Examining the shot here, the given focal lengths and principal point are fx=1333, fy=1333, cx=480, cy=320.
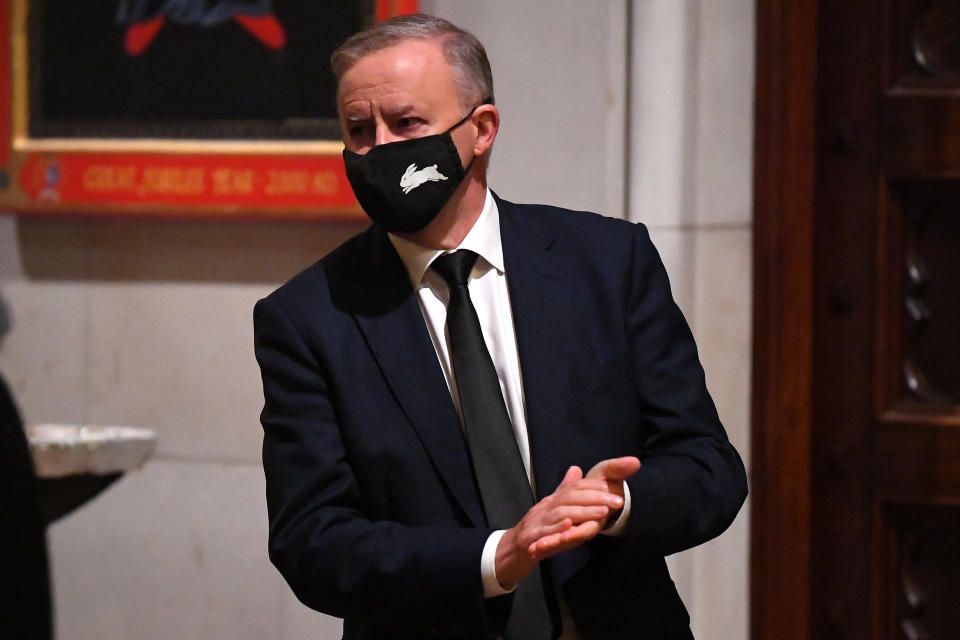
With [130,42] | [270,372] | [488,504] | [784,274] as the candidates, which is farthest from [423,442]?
[130,42]

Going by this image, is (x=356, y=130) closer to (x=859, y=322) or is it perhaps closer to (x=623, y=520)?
(x=623, y=520)

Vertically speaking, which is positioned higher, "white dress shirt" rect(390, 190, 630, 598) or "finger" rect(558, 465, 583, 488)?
"white dress shirt" rect(390, 190, 630, 598)

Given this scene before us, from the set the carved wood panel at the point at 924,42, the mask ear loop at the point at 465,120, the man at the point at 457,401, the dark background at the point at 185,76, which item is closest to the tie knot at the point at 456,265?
the man at the point at 457,401

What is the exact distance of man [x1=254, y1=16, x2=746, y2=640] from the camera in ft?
6.04

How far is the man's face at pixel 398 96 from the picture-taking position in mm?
1892

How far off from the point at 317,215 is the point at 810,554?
1.40 m

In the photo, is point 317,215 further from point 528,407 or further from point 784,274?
point 528,407

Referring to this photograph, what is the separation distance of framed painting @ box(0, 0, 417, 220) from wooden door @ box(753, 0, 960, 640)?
38.4 inches

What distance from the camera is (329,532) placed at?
1.84m

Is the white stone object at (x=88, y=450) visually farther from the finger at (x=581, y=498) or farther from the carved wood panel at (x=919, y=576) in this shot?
the carved wood panel at (x=919, y=576)

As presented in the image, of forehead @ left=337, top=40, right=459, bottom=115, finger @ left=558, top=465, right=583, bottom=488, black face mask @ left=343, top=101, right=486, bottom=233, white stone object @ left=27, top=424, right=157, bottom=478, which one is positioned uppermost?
forehead @ left=337, top=40, right=459, bottom=115

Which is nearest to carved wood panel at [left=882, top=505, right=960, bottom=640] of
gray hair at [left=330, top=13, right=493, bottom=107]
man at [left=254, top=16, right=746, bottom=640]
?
man at [left=254, top=16, right=746, bottom=640]

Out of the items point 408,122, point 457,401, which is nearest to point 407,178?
point 408,122

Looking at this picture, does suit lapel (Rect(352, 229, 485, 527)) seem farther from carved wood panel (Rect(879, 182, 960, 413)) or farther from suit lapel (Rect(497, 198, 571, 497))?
carved wood panel (Rect(879, 182, 960, 413))
